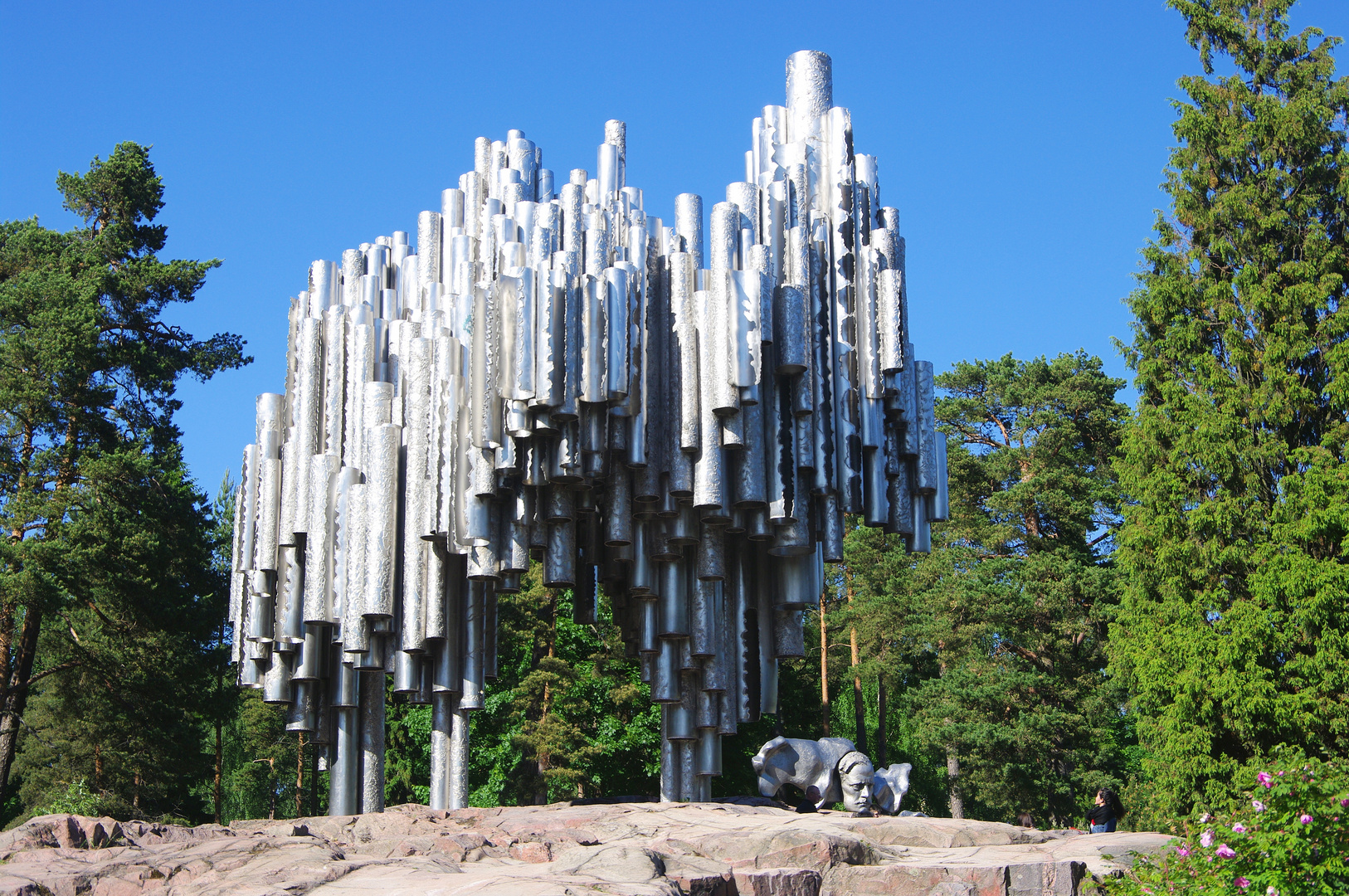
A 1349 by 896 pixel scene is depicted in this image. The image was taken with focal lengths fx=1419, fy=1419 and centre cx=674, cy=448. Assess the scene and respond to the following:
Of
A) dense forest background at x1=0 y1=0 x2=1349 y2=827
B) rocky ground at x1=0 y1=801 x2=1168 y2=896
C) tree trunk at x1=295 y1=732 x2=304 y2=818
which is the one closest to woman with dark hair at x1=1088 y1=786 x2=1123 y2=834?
rocky ground at x1=0 y1=801 x2=1168 y2=896

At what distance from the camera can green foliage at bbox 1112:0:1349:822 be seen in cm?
1794

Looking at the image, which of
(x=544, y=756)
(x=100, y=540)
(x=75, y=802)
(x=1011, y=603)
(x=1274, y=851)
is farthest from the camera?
(x=1011, y=603)

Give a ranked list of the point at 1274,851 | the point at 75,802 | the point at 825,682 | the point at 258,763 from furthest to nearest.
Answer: the point at 258,763
the point at 825,682
the point at 75,802
the point at 1274,851

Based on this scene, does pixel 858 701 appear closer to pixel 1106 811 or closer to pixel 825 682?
pixel 825 682

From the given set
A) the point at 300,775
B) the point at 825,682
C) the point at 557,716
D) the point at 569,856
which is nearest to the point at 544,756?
the point at 557,716

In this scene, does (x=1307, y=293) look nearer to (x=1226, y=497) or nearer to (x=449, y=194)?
(x=1226, y=497)

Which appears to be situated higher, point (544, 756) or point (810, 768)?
point (810, 768)

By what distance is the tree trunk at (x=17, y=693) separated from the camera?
852 inches

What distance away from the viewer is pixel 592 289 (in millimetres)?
13562

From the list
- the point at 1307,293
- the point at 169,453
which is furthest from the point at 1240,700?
the point at 169,453

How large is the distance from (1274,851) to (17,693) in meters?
18.7

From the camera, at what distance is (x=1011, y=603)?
1142 inches

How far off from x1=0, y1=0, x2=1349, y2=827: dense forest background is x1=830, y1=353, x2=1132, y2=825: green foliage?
3.6 inches

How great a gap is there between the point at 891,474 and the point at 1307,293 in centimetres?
786
